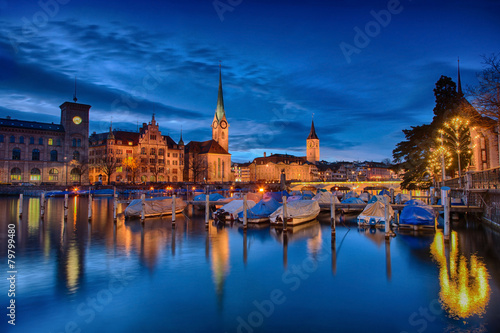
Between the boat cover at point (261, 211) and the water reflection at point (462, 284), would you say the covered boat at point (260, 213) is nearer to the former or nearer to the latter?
the boat cover at point (261, 211)

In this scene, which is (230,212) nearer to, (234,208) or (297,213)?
(234,208)

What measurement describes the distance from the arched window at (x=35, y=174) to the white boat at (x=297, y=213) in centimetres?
8269

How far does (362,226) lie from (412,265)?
48.7ft

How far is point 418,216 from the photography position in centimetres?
3078

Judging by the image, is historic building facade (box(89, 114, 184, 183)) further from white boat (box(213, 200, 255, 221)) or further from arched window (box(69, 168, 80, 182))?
white boat (box(213, 200, 255, 221))

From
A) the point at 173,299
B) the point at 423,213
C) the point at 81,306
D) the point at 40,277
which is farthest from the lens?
the point at 423,213

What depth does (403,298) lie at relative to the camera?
13484mm

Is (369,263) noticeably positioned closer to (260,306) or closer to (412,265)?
(412,265)

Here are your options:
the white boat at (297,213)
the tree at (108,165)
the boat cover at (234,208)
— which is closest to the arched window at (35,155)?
the tree at (108,165)

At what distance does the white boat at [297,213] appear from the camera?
3300cm

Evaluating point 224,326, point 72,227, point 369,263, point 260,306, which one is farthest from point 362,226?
point 72,227

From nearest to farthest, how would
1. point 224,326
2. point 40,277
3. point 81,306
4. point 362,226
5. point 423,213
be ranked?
point 224,326, point 81,306, point 40,277, point 423,213, point 362,226

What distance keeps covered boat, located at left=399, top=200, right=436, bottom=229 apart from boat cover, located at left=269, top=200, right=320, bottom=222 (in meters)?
8.82

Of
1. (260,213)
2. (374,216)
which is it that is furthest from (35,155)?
(374,216)
